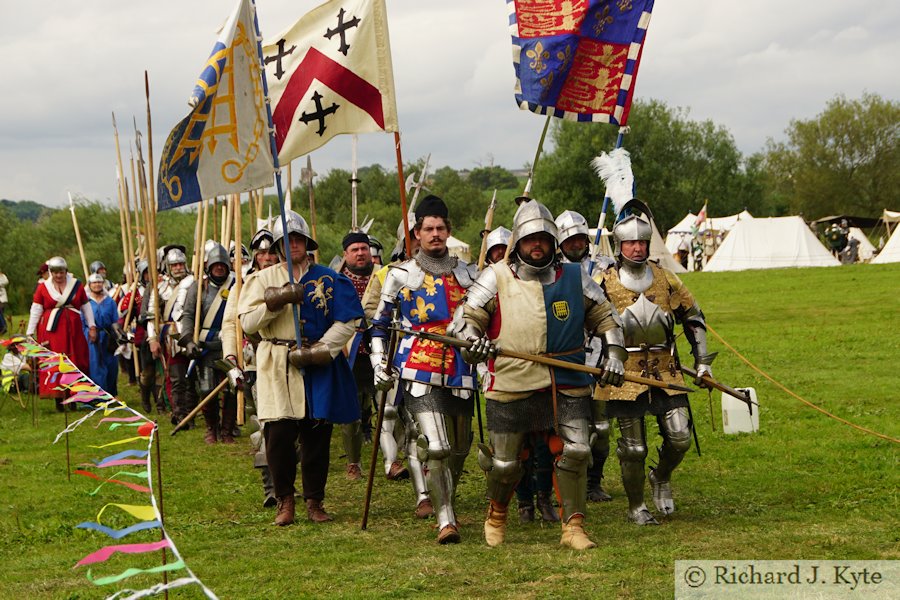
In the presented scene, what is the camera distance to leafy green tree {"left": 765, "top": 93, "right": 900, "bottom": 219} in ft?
215

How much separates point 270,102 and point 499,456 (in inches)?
108

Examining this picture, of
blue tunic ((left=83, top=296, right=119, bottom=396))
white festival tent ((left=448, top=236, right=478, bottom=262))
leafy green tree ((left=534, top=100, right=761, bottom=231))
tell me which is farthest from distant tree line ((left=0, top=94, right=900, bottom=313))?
blue tunic ((left=83, top=296, right=119, bottom=396))

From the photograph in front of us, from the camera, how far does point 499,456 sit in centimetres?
684

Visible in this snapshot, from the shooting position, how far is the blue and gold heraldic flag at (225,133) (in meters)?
7.29

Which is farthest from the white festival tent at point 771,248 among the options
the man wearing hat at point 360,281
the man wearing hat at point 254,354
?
the man wearing hat at point 254,354

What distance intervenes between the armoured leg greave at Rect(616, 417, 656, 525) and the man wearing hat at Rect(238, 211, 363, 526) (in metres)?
1.79

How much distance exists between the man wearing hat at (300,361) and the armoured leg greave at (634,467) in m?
Answer: 1.79

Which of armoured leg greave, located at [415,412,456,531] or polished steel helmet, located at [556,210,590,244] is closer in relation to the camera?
armoured leg greave, located at [415,412,456,531]

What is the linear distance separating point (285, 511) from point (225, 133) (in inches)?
96.5

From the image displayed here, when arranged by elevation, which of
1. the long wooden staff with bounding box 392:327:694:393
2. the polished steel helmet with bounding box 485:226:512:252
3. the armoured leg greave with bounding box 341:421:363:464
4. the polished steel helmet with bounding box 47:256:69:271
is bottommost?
the armoured leg greave with bounding box 341:421:363:464

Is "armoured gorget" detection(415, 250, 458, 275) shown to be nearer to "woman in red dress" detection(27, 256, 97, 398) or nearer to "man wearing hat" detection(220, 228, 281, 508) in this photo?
"man wearing hat" detection(220, 228, 281, 508)

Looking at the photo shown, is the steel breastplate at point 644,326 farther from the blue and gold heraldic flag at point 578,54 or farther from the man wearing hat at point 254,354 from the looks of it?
the man wearing hat at point 254,354

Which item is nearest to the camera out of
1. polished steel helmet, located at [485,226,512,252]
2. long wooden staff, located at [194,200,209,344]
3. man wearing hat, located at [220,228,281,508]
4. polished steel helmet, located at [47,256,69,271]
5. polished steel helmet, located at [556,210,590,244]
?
man wearing hat, located at [220,228,281,508]

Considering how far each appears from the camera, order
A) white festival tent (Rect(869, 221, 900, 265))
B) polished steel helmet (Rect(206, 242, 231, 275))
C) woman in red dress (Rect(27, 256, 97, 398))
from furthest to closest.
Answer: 1. white festival tent (Rect(869, 221, 900, 265))
2. woman in red dress (Rect(27, 256, 97, 398))
3. polished steel helmet (Rect(206, 242, 231, 275))
